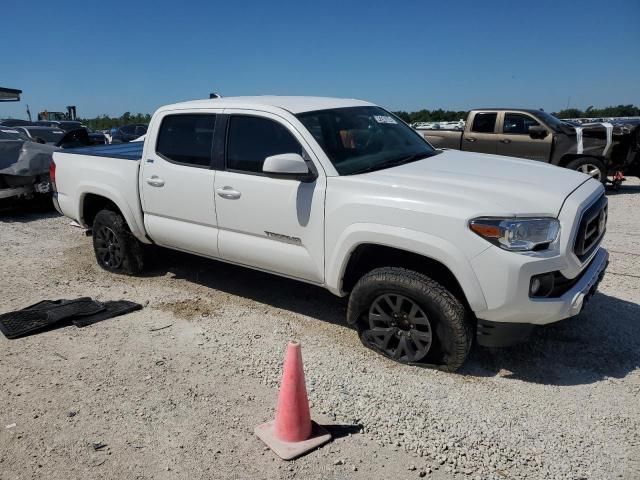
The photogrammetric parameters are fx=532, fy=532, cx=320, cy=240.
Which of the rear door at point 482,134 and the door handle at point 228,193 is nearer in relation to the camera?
the door handle at point 228,193

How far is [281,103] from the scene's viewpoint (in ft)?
14.5

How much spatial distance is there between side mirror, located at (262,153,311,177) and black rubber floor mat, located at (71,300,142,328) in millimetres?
2129

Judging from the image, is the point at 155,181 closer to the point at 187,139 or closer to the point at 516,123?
the point at 187,139

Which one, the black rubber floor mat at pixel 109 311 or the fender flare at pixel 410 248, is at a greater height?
the fender flare at pixel 410 248

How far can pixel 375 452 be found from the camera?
9.45 feet

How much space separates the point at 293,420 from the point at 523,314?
1.51 metres

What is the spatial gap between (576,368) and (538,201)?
1.29m

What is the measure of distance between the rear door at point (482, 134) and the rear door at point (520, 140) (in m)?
0.15

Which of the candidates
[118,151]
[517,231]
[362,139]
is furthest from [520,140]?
[517,231]

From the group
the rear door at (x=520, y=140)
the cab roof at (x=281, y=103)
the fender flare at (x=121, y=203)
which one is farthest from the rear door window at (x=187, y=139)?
the rear door at (x=520, y=140)

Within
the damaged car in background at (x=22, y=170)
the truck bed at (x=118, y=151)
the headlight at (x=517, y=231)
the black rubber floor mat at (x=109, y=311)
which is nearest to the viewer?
the headlight at (x=517, y=231)

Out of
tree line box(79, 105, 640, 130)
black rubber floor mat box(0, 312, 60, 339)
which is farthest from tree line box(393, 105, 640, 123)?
black rubber floor mat box(0, 312, 60, 339)

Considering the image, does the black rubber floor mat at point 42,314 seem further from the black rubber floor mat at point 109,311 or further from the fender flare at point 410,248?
the fender flare at point 410,248

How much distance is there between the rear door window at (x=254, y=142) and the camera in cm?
418
